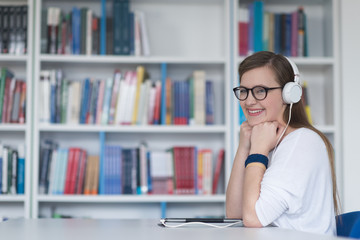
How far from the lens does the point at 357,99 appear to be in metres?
→ 3.31

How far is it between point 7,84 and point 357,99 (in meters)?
2.29

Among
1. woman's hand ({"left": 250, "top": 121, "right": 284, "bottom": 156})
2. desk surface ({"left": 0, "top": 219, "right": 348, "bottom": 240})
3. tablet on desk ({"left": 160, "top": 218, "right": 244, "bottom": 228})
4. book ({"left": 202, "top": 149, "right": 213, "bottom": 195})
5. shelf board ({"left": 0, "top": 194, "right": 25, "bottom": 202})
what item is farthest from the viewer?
book ({"left": 202, "top": 149, "right": 213, "bottom": 195})

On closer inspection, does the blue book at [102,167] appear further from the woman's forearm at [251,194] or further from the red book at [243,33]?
the woman's forearm at [251,194]

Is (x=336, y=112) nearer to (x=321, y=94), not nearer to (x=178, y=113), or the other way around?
(x=321, y=94)

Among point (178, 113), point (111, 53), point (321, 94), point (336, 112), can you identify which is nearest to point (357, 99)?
point (336, 112)

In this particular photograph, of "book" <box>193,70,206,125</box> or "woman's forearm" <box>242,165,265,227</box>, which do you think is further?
"book" <box>193,70,206,125</box>

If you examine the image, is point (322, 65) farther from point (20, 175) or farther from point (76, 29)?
point (20, 175)

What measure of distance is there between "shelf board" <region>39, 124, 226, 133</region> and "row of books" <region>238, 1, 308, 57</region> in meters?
0.55

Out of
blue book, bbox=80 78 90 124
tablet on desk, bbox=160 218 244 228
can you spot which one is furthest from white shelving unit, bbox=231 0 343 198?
tablet on desk, bbox=160 218 244 228

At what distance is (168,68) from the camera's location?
3.65 meters

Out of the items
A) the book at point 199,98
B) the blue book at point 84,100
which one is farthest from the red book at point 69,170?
the book at point 199,98

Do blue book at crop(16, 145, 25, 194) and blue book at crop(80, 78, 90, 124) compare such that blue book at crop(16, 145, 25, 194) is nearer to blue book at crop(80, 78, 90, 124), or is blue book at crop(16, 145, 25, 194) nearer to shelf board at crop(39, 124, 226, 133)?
shelf board at crop(39, 124, 226, 133)

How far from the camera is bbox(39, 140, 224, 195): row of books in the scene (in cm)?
329

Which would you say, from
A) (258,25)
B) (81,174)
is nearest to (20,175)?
(81,174)
